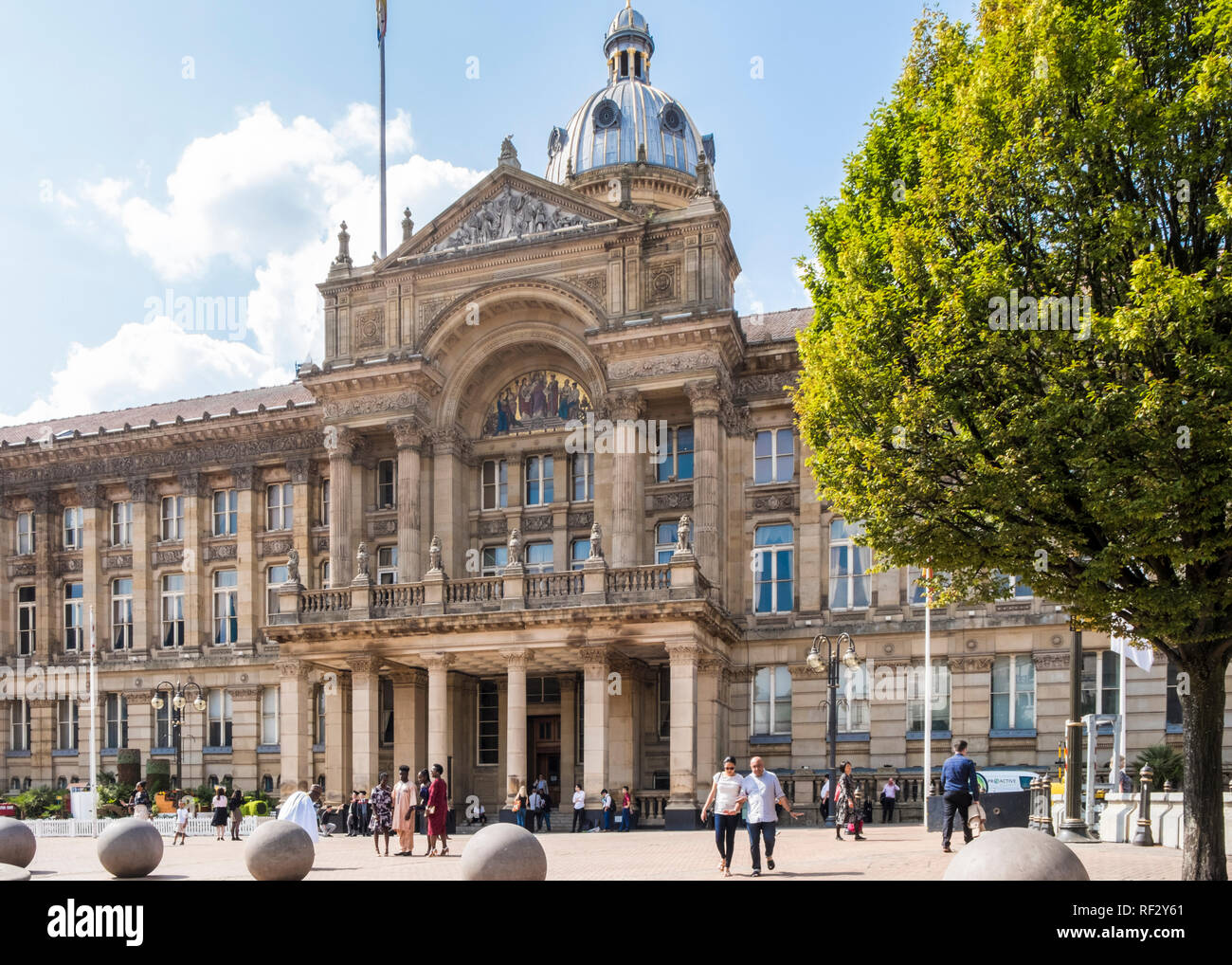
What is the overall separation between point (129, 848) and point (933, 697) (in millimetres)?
27037

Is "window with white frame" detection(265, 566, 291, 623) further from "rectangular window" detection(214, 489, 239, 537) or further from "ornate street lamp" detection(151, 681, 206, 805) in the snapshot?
"ornate street lamp" detection(151, 681, 206, 805)

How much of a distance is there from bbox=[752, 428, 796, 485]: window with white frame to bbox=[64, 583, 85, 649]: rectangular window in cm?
2961

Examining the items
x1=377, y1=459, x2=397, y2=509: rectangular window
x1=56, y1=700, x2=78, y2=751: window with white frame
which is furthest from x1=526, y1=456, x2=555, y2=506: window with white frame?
x1=56, y1=700, x2=78, y2=751: window with white frame

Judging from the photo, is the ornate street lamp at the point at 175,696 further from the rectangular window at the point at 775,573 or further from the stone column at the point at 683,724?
the rectangular window at the point at 775,573

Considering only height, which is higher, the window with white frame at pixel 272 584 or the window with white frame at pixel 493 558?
the window with white frame at pixel 493 558

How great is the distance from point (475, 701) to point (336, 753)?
528cm

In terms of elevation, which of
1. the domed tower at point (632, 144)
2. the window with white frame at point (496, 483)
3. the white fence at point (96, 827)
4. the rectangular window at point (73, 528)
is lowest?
the white fence at point (96, 827)

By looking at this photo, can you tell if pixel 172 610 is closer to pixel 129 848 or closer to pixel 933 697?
pixel 933 697

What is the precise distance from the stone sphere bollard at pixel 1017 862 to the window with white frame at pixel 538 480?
32.3 m

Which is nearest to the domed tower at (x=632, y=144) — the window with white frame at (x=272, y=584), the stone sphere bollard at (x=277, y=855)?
the window with white frame at (x=272, y=584)

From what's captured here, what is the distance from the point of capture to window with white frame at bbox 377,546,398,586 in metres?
42.9

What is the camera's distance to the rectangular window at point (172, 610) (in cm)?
4809
